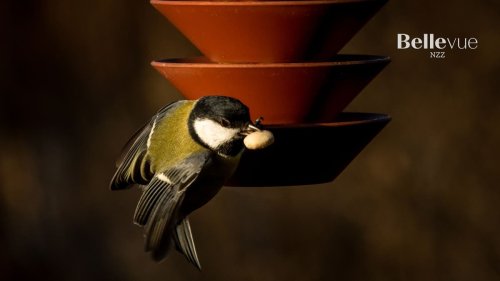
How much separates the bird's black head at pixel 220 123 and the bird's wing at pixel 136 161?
0.42ft

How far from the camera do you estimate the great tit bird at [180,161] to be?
1635 millimetres

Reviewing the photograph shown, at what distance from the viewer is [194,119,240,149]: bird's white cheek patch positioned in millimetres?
1696

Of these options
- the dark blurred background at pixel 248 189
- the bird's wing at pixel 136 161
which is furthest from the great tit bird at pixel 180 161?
the dark blurred background at pixel 248 189

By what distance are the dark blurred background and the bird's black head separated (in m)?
1.76

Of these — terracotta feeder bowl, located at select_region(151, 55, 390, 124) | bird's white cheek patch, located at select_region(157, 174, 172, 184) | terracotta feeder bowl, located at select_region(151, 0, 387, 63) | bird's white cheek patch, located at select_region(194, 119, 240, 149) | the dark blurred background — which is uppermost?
terracotta feeder bowl, located at select_region(151, 0, 387, 63)

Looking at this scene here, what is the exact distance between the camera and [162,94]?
3.70 metres

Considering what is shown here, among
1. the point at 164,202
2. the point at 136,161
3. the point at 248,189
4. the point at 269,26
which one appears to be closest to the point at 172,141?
the point at 136,161

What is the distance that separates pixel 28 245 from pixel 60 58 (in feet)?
2.33

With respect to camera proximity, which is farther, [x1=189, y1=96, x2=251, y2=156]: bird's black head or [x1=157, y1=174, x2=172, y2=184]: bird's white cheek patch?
[x1=157, y1=174, x2=172, y2=184]: bird's white cheek patch

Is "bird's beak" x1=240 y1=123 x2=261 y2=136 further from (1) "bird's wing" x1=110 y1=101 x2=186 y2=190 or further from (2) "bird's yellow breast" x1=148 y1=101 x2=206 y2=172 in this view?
(1) "bird's wing" x1=110 y1=101 x2=186 y2=190

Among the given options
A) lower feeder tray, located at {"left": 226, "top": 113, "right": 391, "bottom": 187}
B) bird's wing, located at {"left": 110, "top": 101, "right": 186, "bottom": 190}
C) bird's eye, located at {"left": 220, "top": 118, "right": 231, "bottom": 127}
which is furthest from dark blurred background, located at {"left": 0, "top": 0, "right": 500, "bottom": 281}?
bird's eye, located at {"left": 220, "top": 118, "right": 231, "bottom": 127}

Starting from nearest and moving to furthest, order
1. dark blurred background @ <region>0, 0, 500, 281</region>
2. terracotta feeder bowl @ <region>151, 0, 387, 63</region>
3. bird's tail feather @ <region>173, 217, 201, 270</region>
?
terracotta feeder bowl @ <region>151, 0, 387, 63</region> → bird's tail feather @ <region>173, 217, 201, 270</region> → dark blurred background @ <region>0, 0, 500, 281</region>

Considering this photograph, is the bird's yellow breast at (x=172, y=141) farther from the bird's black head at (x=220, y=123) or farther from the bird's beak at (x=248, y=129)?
the bird's beak at (x=248, y=129)

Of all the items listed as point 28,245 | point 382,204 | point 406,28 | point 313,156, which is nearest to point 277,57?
point 313,156
